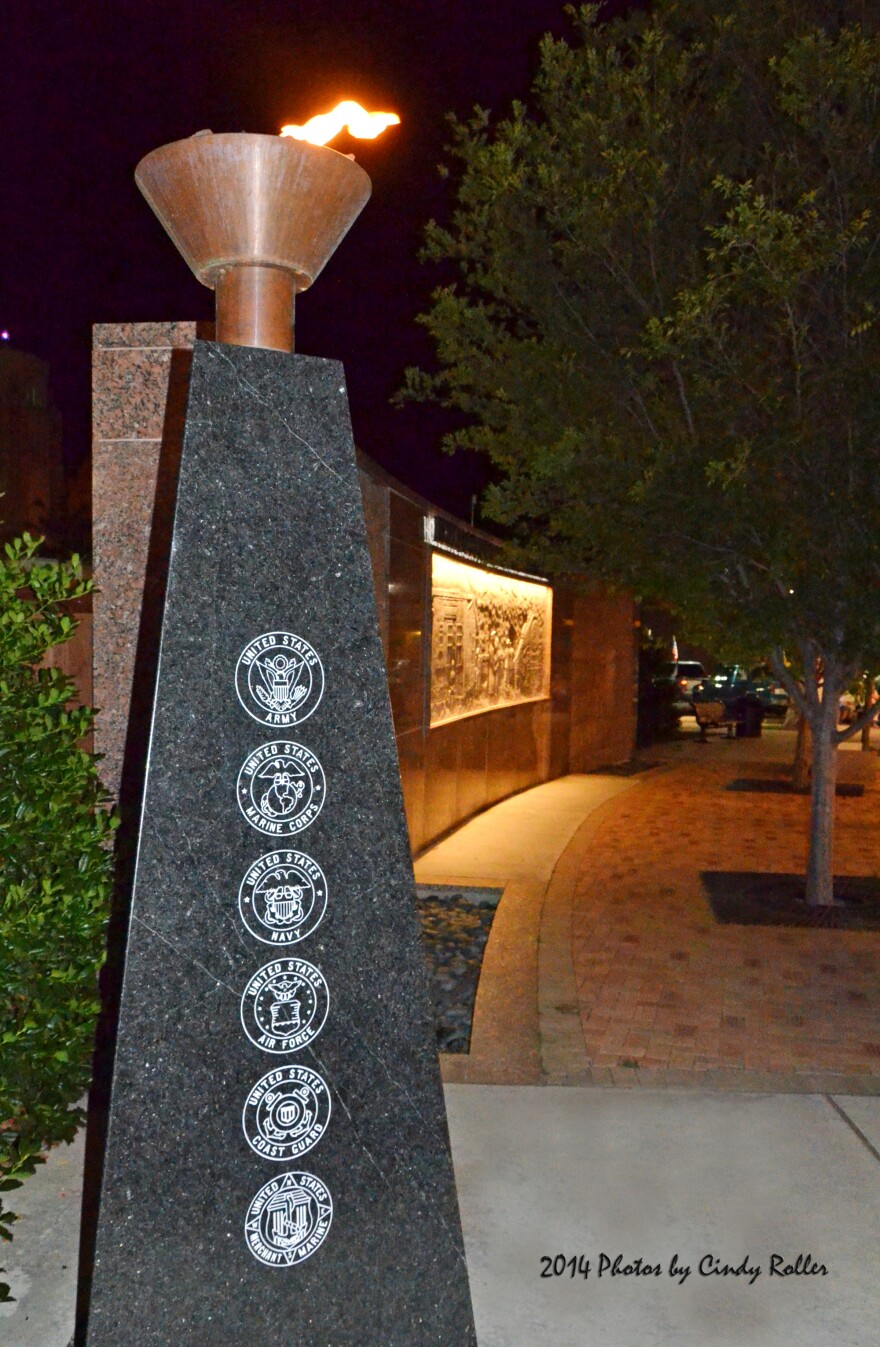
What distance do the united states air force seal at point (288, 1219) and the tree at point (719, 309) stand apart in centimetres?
513

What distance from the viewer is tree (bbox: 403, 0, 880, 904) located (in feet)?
22.8

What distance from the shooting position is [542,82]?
8.12 m

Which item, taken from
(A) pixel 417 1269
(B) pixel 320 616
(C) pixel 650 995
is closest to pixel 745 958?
(C) pixel 650 995

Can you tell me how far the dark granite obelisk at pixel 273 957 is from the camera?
8.11ft

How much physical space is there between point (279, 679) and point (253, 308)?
0.92m

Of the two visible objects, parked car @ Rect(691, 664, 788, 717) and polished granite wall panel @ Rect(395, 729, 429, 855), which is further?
parked car @ Rect(691, 664, 788, 717)

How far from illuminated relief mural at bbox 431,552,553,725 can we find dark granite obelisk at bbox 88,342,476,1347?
6660 mm

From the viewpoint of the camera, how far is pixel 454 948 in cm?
702

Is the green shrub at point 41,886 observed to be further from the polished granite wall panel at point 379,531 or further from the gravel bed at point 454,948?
the polished granite wall panel at point 379,531

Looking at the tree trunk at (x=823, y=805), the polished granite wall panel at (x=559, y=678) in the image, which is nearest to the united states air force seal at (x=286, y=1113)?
the tree trunk at (x=823, y=805)

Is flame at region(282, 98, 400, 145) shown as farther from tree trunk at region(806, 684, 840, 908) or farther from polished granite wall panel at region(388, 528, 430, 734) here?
tree trunk at region(806, 684, 840, 908)

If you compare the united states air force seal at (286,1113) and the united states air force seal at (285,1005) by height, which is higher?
the united states air force seal at (285,1005)

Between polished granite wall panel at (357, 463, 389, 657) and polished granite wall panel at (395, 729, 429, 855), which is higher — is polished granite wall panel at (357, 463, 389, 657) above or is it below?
above

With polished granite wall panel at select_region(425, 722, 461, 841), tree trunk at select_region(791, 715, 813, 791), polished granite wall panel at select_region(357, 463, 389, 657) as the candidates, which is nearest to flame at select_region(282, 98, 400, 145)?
polished granite wall panel at select_region(357, 463, 389, 657)
